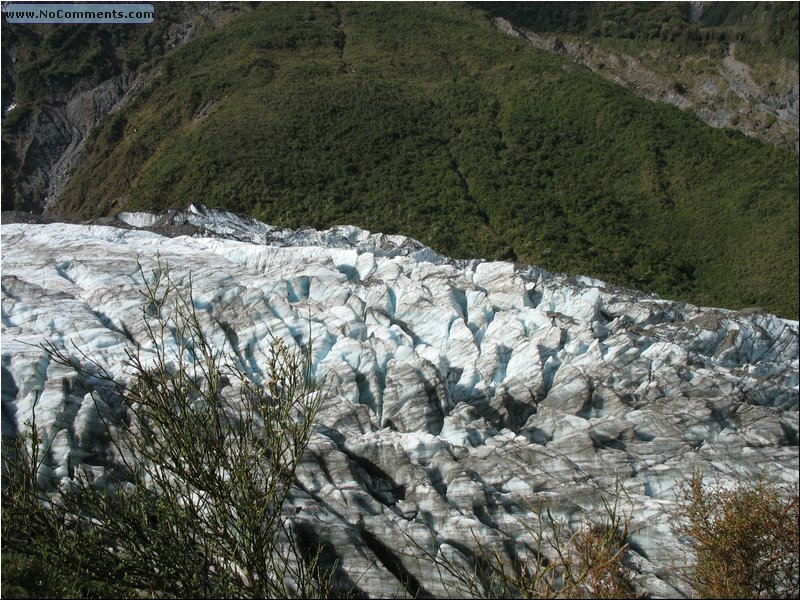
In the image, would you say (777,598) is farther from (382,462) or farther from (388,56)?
(388,56)

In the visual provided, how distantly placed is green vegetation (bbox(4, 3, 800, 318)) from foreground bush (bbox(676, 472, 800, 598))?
55.5 feet

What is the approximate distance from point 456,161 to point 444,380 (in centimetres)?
2357

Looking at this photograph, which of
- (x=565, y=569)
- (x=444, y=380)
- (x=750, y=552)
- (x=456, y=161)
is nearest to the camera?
(x=565, y=569)

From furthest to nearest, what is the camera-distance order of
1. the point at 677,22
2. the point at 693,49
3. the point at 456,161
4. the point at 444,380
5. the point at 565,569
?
the point at 677,22 → the point at 693,49 → the point at 456,161 → the point at 444,380 → the point at 565,569

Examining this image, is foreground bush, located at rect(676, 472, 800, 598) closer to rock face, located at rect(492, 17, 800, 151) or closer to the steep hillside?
rock face, located at rect(492, 17, 800, 151)

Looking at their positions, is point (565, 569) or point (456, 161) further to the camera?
point (456, 161)

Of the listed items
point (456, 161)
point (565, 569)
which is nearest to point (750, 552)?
point (565, 569)

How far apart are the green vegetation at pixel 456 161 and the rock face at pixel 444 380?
8.00 metres

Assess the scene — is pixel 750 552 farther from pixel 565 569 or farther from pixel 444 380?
pixel 444 380

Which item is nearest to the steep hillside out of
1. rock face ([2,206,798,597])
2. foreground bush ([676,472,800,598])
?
rock face ([2,206,798,597])

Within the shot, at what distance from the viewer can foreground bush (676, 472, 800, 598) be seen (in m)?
9.03

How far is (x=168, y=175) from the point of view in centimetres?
3334

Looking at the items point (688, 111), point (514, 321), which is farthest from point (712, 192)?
point (514, 321)

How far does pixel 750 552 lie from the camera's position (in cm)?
949
